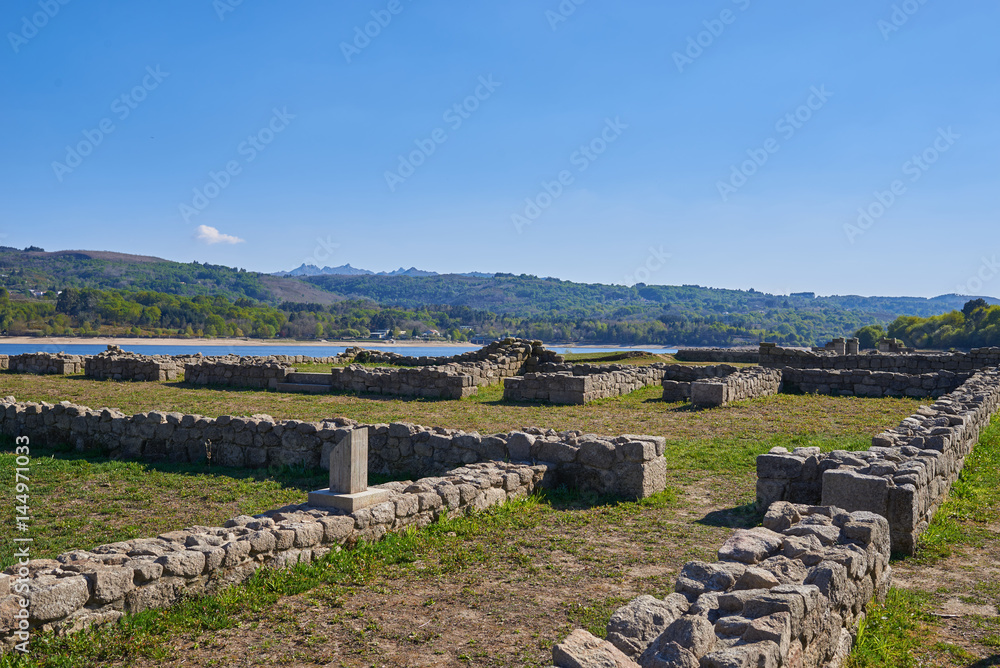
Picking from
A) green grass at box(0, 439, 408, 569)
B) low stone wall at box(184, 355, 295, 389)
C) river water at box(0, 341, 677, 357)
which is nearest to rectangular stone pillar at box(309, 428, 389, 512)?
green grass at box(0, 439, 408, 569)

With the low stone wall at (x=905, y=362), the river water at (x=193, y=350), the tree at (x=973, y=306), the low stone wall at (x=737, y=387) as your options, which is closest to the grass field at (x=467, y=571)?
the low stone wall at (x=737, y=387)

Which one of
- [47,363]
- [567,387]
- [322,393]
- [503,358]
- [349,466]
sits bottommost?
[322,393]

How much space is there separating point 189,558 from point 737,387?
1819 centimetres

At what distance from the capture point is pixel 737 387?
Result: 70.2ft

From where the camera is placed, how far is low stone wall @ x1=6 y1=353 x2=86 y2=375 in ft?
102

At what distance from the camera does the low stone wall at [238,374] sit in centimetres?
2572

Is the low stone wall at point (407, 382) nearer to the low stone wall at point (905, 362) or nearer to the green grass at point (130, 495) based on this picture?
the green grass at point (130, 495)

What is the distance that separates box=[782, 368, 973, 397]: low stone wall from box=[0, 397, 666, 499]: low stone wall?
16921 millimetres

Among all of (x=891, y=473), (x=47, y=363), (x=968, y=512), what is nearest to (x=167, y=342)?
(x=47, y=363)

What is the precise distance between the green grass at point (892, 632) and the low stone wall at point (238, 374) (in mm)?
22383

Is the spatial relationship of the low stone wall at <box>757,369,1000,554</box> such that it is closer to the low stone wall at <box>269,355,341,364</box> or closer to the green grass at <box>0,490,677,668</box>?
the green grass at <box>0,490,677,668</box>

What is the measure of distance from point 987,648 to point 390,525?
517cm

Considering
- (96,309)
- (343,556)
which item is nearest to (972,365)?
(343,556)

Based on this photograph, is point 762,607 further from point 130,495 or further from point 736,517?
point 130,495
